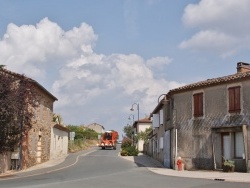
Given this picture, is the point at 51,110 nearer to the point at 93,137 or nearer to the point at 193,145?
the point at 193,145

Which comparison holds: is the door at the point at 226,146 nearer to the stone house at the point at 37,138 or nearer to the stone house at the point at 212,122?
the stone house at the point at 212,122

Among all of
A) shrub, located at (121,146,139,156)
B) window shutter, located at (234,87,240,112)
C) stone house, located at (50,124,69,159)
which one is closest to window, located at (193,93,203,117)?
window shutter, located at (234,87,240,112)

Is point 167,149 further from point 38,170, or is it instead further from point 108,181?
point 108,181

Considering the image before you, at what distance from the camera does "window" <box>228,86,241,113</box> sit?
25156mm

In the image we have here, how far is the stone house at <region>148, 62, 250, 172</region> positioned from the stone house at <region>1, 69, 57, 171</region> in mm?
11061

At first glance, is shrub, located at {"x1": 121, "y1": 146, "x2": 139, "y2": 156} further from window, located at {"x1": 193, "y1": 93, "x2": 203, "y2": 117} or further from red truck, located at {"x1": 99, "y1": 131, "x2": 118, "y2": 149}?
window, located at {"x1": 193, "y1": 93, "x2": 203, "y2": 117}

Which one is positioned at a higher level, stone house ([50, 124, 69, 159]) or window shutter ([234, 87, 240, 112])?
window shutter ([234, 87, 240, 112])

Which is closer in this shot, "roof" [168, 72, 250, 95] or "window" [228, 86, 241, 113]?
"roof" [168, 72, 250, 95]

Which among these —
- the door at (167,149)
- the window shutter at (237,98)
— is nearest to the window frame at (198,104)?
the window shutter at (237,98)

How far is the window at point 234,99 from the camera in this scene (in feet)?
82.5

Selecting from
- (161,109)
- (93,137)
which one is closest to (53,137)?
(161,109)

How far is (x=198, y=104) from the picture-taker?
2809 centimetres

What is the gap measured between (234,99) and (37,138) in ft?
60.0

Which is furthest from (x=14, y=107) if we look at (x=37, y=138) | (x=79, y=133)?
(x=79, y=133)
